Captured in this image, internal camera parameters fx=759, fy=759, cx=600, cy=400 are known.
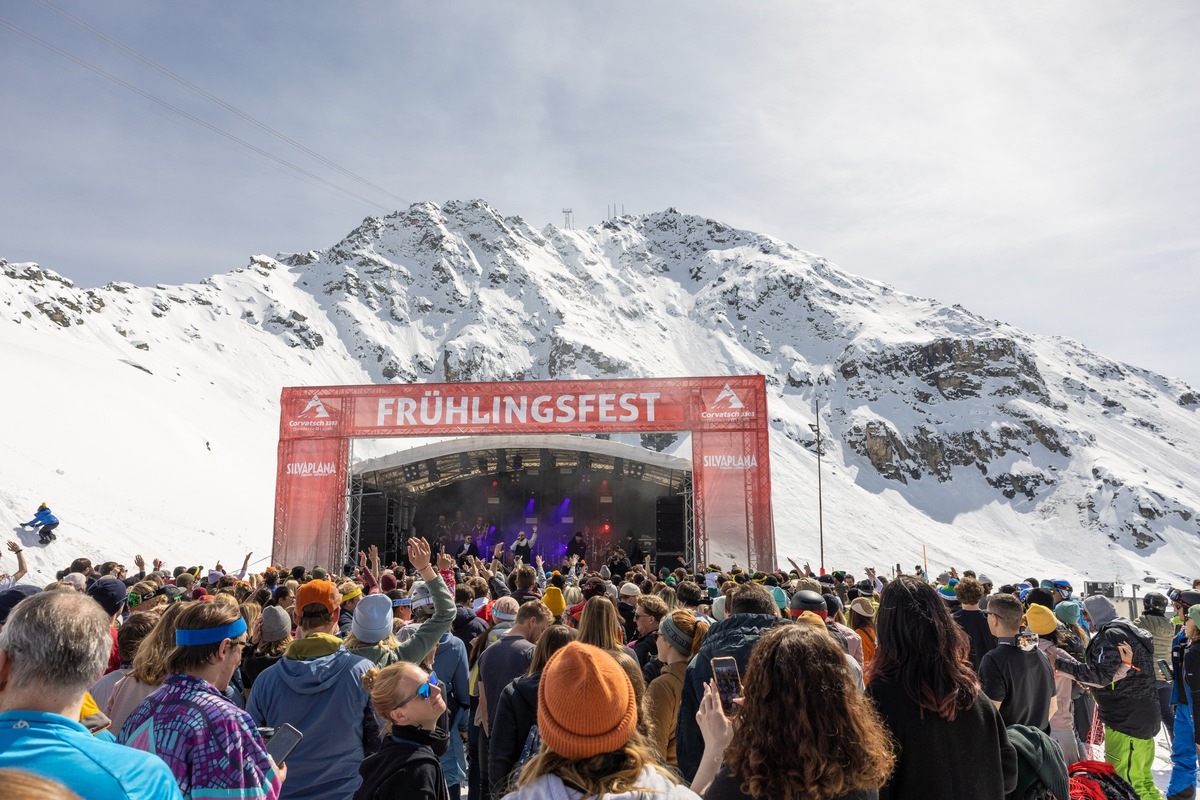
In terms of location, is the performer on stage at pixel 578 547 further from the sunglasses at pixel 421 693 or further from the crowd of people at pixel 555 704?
the sunglasses at pixel 421 693

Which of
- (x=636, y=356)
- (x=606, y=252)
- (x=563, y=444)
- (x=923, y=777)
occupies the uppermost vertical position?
(x=606, y=252)

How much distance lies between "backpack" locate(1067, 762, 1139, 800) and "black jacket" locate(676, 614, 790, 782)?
135 centimetres

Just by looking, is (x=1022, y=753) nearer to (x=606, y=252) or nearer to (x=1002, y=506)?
(x=1002, y=506)

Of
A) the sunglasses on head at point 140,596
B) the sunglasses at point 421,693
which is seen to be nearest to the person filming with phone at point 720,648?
the sunglasses at point 421,693

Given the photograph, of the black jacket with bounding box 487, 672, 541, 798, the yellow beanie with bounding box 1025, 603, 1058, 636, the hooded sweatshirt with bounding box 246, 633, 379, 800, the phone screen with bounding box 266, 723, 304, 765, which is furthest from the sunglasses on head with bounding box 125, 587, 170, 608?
the yellow beanie with bounding box 1025, 603, 1058, 636

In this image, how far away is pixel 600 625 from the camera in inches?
152

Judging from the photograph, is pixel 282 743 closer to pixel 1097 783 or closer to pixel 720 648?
pixel 720 648

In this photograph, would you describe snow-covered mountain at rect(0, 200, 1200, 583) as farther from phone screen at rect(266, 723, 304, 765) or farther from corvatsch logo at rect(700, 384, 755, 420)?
phone screen at rect(266, 723, 304, 765)

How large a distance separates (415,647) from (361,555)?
16.6m

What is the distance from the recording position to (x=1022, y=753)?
2844mm

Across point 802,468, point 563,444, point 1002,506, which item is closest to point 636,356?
point 802,468

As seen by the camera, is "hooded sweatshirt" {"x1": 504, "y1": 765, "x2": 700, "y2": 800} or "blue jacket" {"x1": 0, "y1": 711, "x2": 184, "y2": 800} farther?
"hooded sweatshirt" {"x1": 504, "y1": 765, "x2": 700, "y2": 800}

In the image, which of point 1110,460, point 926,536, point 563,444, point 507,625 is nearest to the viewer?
point 507,625

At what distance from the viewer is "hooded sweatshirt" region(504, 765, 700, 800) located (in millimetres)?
1771
